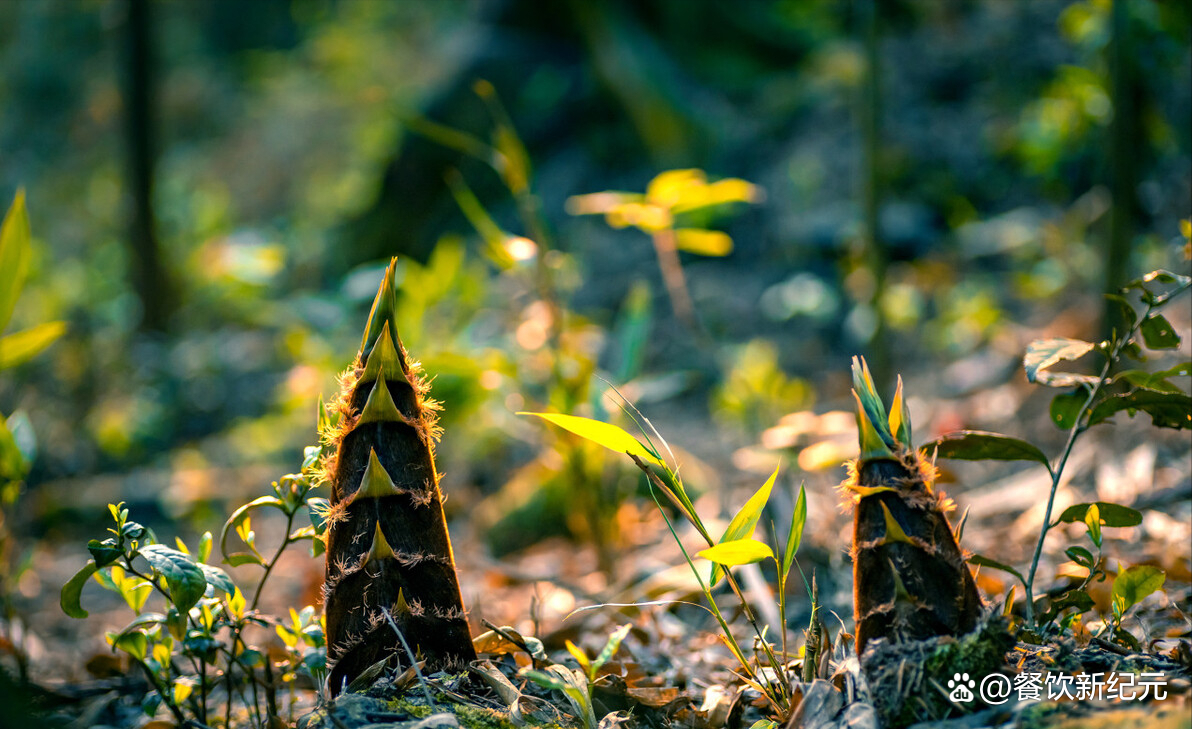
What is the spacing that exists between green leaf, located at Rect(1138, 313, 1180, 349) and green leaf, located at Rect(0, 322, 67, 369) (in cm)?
156

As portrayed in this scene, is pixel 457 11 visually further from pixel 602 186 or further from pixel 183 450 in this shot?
pixel 183 450

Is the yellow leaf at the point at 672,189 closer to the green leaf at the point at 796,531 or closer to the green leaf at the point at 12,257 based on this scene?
the green leaf at the point at 796,531

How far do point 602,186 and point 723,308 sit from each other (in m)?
1.84

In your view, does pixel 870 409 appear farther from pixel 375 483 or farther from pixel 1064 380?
pixel 375 483

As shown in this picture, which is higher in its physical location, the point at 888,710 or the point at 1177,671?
the point at 888,710

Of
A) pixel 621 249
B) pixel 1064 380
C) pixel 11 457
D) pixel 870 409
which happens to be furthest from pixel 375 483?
pixel 621 249

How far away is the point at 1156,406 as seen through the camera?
934 millimetres

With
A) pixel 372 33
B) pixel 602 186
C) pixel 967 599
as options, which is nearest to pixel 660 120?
pixel 602 186

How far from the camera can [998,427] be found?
265cm

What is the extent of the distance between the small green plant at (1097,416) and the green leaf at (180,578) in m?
0.86

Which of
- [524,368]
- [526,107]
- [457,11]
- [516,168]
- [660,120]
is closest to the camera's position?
[516,168]

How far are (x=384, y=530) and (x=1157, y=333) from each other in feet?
3.15

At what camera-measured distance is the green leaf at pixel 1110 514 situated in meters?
0.92

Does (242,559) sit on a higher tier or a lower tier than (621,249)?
lower
